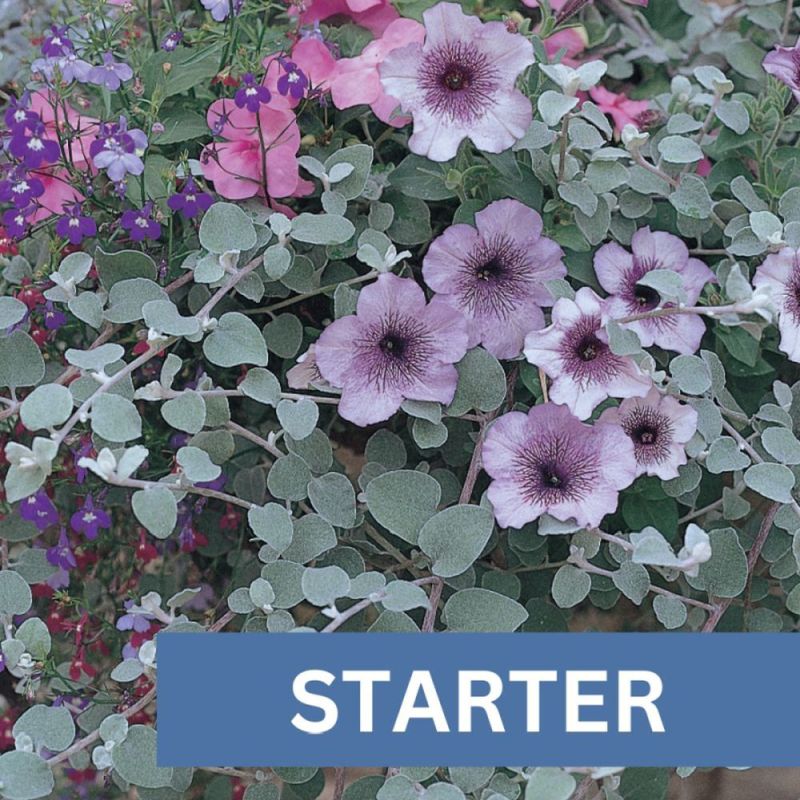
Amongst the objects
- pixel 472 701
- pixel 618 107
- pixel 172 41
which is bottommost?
pixel 472 701

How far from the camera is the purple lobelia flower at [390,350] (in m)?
0.67

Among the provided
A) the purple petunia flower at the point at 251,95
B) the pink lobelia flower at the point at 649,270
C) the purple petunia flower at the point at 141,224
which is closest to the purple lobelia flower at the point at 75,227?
the purple petunia flower at the point at 141,224

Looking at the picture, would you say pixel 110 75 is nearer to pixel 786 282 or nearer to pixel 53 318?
pixel 53 318

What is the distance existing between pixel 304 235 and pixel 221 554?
13.1 inches

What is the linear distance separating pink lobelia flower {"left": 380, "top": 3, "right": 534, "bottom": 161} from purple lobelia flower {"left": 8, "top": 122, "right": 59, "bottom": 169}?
224 millimetres

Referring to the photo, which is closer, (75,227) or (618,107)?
(75,227)

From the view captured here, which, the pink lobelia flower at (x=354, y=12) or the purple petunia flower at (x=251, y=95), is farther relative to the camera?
the pink lobelia flower at (x=354, y=12)

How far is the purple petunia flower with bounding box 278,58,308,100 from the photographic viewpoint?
2.28 ft

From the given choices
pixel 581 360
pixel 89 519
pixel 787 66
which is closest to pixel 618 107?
pixel 787 66

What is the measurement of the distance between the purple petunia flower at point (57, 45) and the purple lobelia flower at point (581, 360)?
0.37m

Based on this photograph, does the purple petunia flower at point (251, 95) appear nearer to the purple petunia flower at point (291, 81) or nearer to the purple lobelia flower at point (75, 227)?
the purple petunia flower at point (291, 81)

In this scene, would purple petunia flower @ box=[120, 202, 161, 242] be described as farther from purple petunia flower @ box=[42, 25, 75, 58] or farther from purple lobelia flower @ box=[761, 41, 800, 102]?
purple lobelia flower @ box=[761, 41, 800, 102]

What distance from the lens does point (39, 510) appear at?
2.32 ft

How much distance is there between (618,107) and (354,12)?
0.74 feet
